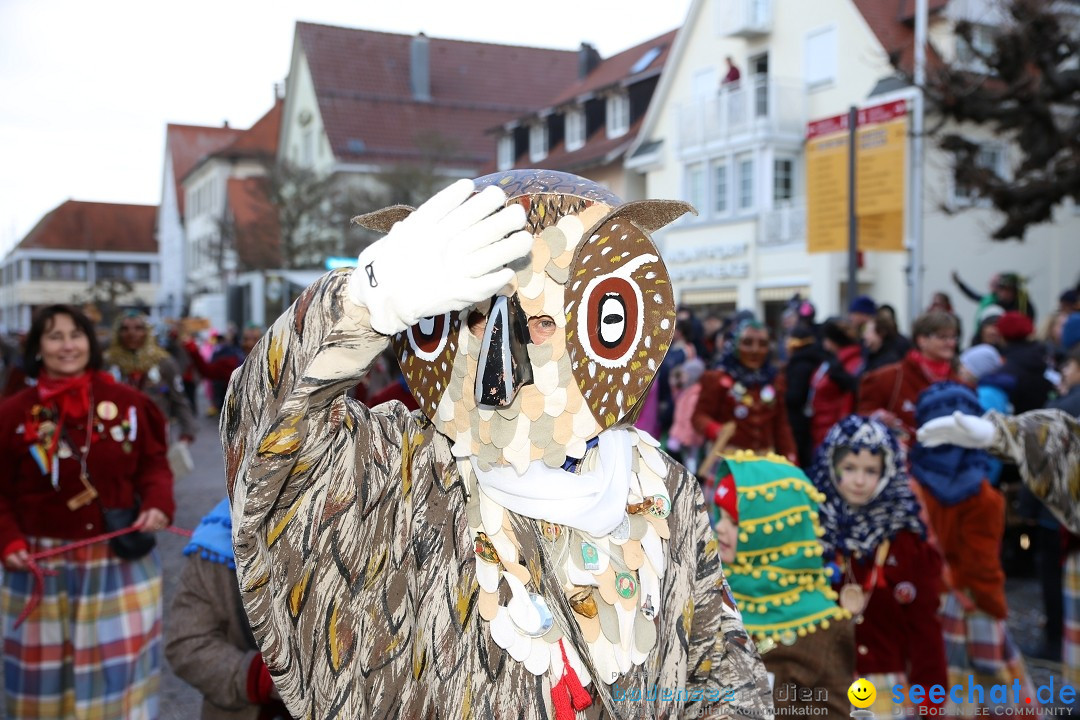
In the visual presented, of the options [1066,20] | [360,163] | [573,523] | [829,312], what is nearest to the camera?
[573,523]

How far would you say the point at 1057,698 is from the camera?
14.2ft

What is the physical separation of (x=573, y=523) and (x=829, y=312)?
1672 centimetres

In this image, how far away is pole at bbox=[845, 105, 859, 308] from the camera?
9.50 meters

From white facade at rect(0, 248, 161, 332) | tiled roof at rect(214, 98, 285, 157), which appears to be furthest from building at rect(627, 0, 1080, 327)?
white facade at rect(0, 248, 161, 332)

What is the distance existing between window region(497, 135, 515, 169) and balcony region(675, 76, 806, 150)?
8629 millimetres

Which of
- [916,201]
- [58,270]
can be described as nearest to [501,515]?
[916,201]

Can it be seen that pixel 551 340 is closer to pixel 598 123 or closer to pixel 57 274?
pixel 598 123

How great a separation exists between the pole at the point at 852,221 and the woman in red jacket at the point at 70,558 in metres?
7.38

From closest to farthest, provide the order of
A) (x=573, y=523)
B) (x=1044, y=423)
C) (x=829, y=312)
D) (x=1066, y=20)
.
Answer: (x=573, y=523) → (x=1044, y=423) → (x=1066, y=20) → (x=829, y=312)

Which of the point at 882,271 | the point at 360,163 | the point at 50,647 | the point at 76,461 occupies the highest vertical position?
the point at 360,163

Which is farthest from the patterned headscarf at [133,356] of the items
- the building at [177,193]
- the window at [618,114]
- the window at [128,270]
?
the window at [128,270]

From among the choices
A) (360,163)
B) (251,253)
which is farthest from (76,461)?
(360,163)

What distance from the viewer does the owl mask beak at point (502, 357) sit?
156 centimetres

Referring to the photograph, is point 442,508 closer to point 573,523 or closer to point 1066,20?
point 573,523
